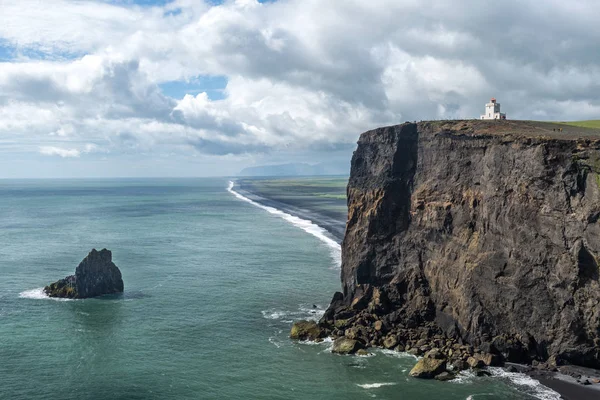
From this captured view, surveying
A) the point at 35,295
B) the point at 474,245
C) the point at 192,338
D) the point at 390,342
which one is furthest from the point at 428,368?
the point at 35,295

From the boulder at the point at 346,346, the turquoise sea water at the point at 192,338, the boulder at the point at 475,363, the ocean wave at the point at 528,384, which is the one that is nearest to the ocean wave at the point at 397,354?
the turquoise sea water at the point at 192,338

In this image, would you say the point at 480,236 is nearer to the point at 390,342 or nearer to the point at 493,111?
the point at 390,342

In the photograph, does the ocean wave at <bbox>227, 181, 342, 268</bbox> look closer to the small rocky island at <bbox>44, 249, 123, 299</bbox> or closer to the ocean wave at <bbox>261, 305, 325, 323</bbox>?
the ocean wave at <bbox>261, 305, 325, 323</bbox>

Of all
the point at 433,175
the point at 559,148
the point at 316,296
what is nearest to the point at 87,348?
the point at 316,296

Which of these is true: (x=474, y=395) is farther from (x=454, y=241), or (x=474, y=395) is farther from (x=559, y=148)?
(x=559, y=148)

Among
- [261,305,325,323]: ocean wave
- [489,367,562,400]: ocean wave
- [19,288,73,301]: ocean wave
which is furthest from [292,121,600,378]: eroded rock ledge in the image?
[19,288,73,301]: ocean wave

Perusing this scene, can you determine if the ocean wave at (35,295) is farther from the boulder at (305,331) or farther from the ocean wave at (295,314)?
the boulder at (305,331)
